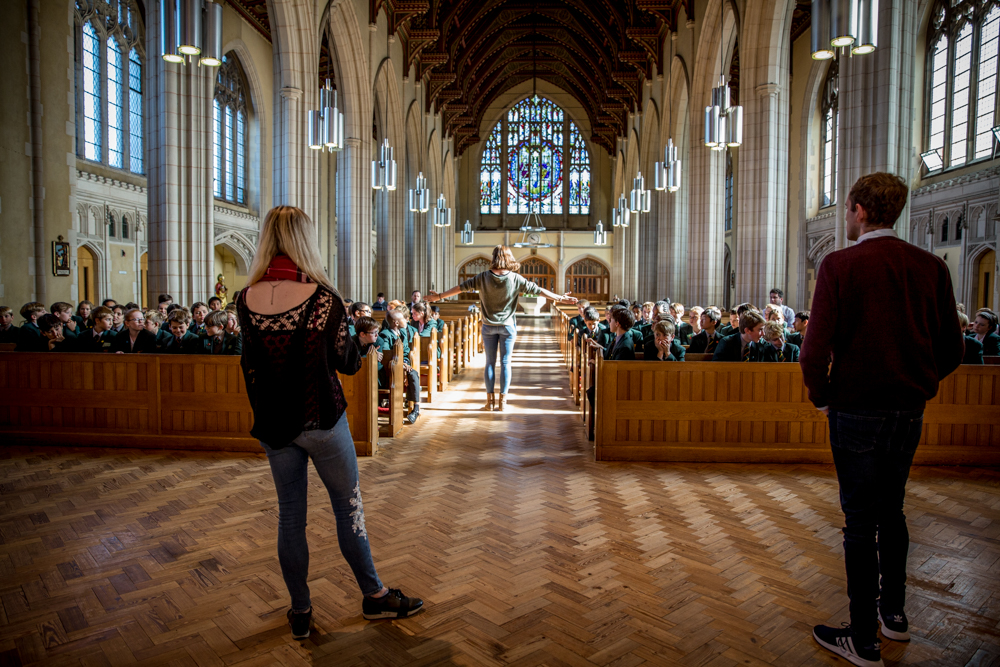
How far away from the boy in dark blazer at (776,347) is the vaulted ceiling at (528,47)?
1223 centimetres

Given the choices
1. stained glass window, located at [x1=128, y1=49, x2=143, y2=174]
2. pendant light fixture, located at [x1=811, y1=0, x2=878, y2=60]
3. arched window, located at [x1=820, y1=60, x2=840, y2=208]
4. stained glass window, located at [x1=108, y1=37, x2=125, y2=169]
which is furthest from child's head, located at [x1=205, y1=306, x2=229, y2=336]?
arched window, located at [x1=820, y1=60, x2=840, y2=208]

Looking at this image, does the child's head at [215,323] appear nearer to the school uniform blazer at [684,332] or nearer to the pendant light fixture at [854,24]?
the school uniform blazer at [684,332]

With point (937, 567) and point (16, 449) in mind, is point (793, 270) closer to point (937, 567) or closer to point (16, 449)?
point (937, 567)

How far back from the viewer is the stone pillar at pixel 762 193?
10492 mm

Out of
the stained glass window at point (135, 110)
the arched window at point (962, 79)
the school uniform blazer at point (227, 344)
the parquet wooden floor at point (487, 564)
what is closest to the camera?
the parquet wooden floor at point (487, 564)

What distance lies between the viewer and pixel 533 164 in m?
35.0

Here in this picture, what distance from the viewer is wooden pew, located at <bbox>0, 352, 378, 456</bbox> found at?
16.5 ft

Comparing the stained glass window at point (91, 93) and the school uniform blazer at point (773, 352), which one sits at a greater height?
the stained glass window at point (91, 93)

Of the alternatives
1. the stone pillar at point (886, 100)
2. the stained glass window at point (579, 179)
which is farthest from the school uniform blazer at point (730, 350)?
the stained glass window at point (579, 179)

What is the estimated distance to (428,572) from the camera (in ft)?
9.51

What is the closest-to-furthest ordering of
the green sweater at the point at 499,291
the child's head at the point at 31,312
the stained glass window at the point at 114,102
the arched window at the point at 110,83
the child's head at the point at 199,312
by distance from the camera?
1. the green sweater at the point at 499,291
2. the child's head at the point at 31,312
3. the child's head at the point at 199,312
4. the arched window at the point at 110,83
5. the stained glass window at the point at 114,102

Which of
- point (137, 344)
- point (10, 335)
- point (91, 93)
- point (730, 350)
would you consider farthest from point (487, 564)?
point (91, 93)

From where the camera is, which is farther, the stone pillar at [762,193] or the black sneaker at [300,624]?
the stone pillar at [762,193]

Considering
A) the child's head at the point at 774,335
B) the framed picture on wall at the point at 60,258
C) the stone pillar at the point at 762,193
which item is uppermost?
the stone pillar at the point at 762,193
